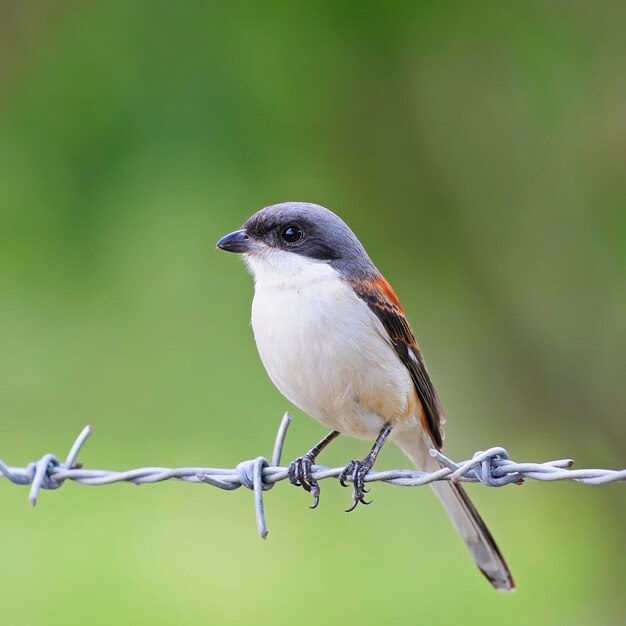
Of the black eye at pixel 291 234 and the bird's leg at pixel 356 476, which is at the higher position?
the black eye at pixel 291 234

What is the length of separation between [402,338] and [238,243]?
754 mm

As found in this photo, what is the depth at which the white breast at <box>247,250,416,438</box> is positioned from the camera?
3254 mm

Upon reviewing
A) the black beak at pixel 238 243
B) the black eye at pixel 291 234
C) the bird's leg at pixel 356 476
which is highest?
the black beak at pixel 238 243

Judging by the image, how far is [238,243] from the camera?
3.66 metres

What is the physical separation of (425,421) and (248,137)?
287cm

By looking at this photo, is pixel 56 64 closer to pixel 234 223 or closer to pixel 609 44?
pixel 234 223

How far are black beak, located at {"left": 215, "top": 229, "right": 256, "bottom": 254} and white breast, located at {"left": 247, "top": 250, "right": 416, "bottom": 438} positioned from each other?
11 cm

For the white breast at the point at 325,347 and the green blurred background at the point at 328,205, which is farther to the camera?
the green blurred background at the point at 328,205

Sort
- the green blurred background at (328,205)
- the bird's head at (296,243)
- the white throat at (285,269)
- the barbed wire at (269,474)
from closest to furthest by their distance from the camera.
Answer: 1. the barbed wire at (269,474)
2. the white throat at (285,269)
3. the bird's head at (296,243)
4. the green blurred background at (328,205)

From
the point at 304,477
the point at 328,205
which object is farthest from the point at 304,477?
the point at 328,205

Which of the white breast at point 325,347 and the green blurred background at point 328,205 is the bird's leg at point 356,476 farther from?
the green blurred background at point 328,205

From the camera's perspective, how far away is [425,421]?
3.78 metres

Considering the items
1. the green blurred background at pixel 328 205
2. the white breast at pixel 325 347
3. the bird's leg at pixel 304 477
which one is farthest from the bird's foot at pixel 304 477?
the green blurred background at pixel 328 205

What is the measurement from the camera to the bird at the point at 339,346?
3.27 metres
